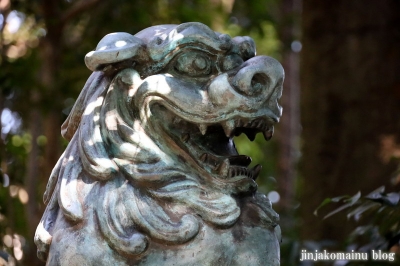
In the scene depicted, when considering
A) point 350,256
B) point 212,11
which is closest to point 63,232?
point 350,256

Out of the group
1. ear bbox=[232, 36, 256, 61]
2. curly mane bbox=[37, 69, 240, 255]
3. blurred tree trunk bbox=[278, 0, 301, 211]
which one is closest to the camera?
curly mane bbox=[37, 69, 240, 255]

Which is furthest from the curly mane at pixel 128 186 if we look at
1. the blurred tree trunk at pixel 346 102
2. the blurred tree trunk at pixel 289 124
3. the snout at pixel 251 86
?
the blurred tree trunk at pixel 289 124

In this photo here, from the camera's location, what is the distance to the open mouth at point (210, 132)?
2.15 metres

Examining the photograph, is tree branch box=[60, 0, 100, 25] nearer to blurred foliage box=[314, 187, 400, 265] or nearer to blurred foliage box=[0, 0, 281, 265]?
blurred foliage box=[0, 0, 281, 265]

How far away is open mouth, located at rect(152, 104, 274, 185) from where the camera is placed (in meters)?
2.15

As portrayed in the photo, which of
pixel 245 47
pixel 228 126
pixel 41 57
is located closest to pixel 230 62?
pixel 245 47

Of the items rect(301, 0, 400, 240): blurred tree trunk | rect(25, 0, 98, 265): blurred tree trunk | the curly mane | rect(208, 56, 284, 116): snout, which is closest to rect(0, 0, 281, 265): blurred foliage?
rect(25, 0, 98, 265): blurred tree trunk

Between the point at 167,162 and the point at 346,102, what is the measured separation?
292 centimetres

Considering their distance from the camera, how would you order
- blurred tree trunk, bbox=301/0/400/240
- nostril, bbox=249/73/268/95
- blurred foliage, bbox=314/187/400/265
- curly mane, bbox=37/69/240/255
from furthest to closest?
blurred tree trunk, bbox=301/0/400/240 → blurred foliage, bbox=314/187/400/265 → nostril, bbox=249/73/268/95 → curly mane, bbox=37/69/240/255

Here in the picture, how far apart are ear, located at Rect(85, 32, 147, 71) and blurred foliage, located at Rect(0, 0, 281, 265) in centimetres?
141

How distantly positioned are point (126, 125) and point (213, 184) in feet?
1.02

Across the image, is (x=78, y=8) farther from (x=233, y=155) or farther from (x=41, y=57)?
(x=233, y=155)

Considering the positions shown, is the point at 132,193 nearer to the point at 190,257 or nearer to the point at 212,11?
the point at 190,257

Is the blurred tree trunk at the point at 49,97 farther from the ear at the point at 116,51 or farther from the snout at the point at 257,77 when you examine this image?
the snout at the point at 257,77
